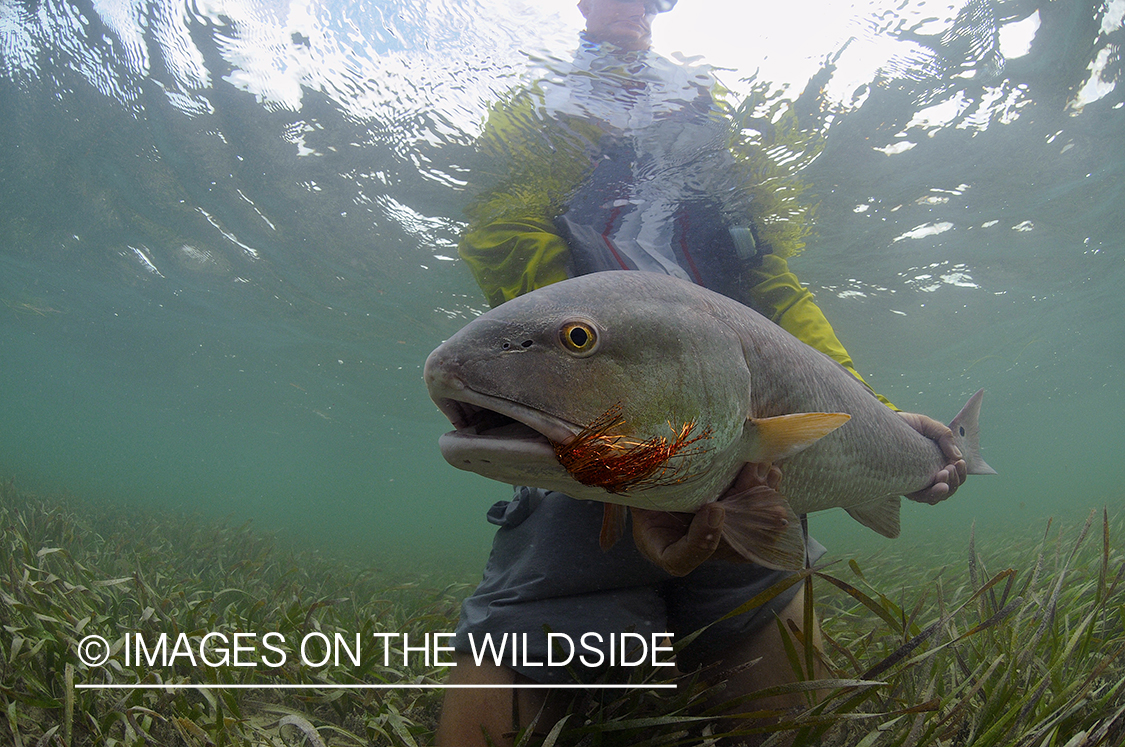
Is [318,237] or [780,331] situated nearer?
[780,331]

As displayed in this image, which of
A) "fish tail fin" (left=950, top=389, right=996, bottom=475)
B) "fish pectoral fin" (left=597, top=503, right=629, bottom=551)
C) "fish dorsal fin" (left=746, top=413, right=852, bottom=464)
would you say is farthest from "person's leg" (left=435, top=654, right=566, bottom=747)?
"fish tail fin" (left=950, top=389, right=996, bottom=475)

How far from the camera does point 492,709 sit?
202 cm

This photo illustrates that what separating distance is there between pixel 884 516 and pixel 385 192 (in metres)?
9.26

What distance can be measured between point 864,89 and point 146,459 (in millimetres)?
105500

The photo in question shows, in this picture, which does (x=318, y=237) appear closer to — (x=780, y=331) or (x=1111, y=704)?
(x=780, y=331)

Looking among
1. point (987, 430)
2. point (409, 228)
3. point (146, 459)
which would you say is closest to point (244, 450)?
point (146, 459)

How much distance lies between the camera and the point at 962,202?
394 inches

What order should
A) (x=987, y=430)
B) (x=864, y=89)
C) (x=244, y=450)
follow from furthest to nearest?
(x=244, y=450), (x=987, y=430), (x=864, y=89)

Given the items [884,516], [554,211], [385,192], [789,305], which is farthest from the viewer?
[385,192]

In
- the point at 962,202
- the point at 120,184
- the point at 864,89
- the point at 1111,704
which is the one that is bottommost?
the point at 1111,704

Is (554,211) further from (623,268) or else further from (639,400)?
(639,400)

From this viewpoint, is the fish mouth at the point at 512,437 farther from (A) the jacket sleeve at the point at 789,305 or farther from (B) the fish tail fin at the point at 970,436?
(B) the fish tail fin at the point at 970,436

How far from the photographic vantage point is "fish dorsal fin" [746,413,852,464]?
1.40 m

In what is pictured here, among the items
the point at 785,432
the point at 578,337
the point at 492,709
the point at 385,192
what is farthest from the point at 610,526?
the point at 385,192
